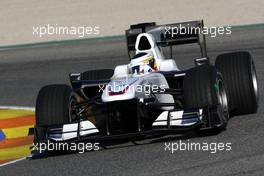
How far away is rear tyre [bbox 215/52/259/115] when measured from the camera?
990 centimetres

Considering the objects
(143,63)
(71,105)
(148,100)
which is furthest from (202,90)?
(71,105)

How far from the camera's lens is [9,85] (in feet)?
54.9

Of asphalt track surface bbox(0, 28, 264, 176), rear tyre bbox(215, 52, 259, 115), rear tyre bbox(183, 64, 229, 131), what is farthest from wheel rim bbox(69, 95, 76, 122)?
rear tyre bbox(215, 52, 259, 115)

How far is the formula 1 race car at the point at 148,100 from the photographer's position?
347 inches

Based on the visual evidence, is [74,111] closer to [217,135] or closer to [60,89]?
[60,89]

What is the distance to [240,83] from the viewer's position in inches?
390

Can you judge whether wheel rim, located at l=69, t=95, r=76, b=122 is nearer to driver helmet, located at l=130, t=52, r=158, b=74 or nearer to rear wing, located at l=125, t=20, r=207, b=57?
driver helmet, located at l=130, t=52, r=158, b=74

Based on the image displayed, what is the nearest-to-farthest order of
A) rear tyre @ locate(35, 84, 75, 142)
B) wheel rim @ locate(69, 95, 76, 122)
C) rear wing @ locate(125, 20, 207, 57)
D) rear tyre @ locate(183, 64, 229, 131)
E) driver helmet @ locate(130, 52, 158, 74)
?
rear tyre @ locate(183, 64, 229, 131), rear tyre @ locate(35, 84, 75, 142), wheel rim @ locate(69, 95, 76, 122), driver helmet @ locate(130, 52, 158, 74), rear wing @ locate(125, 20, 207, 57)

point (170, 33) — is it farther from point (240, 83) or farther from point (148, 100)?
point (148, 100)

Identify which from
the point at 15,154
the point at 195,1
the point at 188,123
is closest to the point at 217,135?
the point at 188,123

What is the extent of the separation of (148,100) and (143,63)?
1154 millimetres

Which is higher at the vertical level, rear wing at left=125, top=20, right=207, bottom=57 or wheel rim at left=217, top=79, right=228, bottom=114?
rear wing at left=125, top=20, right=207, bottom=57

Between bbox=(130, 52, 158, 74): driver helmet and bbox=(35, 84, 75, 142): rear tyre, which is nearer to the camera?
bbox=(35, 84, 75, 142): rear tyre

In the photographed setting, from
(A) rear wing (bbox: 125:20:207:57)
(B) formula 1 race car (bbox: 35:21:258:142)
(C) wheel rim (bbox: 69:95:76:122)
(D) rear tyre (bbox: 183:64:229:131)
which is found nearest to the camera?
(B) formula 1 race car (bbox: 35:21:258:142)
